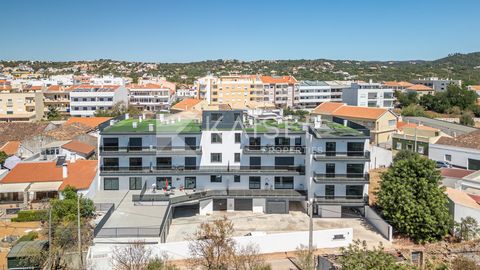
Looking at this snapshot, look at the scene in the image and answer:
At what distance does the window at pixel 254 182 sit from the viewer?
38656 mm

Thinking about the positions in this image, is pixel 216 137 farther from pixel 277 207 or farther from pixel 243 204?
pixel 277 207

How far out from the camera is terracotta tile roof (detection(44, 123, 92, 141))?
182ft

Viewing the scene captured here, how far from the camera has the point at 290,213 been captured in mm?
37562

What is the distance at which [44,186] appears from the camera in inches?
1443

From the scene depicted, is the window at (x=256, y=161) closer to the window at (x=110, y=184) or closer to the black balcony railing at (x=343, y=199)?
the black balcony railing at (x=343, y=199)

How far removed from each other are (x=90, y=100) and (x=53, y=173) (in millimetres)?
61864

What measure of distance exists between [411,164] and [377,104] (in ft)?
237

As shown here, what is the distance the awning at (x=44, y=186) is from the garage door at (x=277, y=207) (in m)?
18.4

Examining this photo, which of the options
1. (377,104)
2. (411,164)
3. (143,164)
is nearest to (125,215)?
(143,164)

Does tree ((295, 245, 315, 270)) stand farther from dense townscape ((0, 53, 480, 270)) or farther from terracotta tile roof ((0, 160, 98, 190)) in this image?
terracotta tile roof ((0, 160, 98, 190))

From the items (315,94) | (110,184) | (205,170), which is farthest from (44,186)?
(315,94)

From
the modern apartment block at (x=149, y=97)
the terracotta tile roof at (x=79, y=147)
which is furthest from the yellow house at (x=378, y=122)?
the modern apartment block at (x=149, y=97)

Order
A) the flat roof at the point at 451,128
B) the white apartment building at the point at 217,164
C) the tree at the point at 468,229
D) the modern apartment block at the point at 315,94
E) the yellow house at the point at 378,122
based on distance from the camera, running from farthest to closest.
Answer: the modern apartment block at the point at 315,94 < the yellow house at the point at 378,122 < the flat roof at the point at 451,128 < the white apartment building at the point at 217,164 < the tree at the point at 468,229

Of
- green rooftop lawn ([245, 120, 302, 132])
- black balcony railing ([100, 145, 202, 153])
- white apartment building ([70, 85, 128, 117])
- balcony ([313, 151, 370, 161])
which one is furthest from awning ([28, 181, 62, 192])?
white apartment building ([70, 85, 128, 117])
